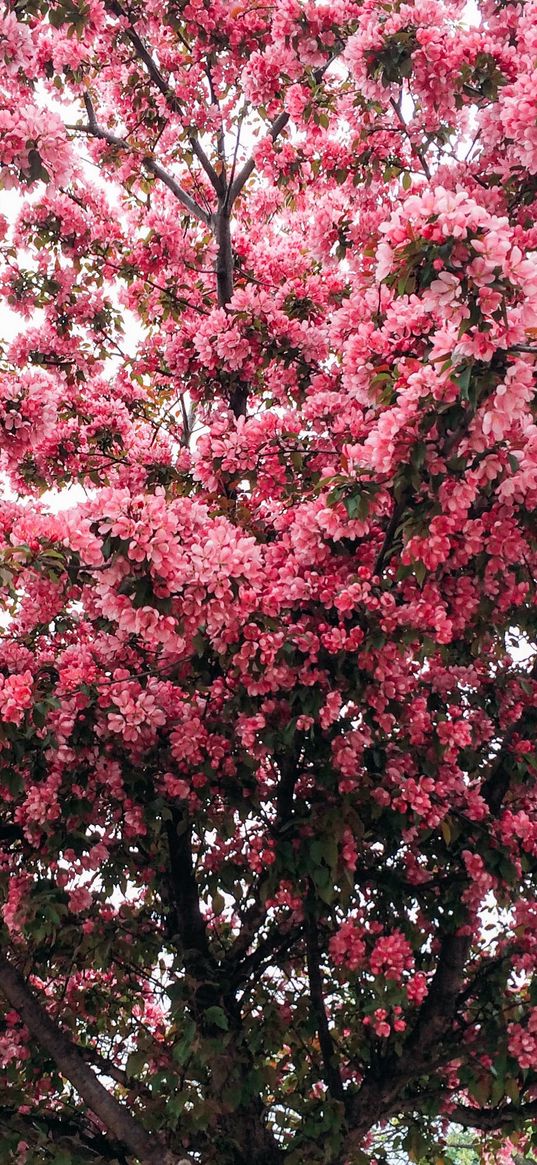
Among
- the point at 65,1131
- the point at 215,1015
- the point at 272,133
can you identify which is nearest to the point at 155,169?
the point at 272,133

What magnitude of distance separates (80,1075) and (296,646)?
2480 millimetres

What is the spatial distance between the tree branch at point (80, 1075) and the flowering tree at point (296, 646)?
2 cm

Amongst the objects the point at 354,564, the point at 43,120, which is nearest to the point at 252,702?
the point at 354,564

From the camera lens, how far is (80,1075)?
468 centimetres

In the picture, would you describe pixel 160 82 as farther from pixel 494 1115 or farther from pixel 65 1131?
pixel 494 1115

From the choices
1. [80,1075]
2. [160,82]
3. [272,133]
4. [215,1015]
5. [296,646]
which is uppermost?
[160,82]

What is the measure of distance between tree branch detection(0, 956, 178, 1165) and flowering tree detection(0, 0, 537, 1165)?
2cm

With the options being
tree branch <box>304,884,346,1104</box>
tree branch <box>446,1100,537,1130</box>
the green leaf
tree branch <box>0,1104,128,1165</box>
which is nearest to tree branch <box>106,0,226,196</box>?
tree branch <box>304,884,346,1104</box>

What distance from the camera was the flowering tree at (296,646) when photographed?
3.34 metres

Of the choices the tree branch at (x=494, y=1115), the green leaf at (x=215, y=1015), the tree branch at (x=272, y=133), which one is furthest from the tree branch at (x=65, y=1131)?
the tree branch at (x=272, y=133)

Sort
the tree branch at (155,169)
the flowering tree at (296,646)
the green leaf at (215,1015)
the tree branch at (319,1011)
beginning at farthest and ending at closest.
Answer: the tree branch at (155,169)
the tree branch at (319,1011)
the green leaf at (215,1015)
the flowering tree at (296,646)

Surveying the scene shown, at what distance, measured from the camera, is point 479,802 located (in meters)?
4.38

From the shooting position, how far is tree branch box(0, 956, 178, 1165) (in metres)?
4.62

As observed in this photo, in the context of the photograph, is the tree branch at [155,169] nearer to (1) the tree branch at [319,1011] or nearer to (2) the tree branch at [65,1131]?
(1) the tree branch at [319,1011]
